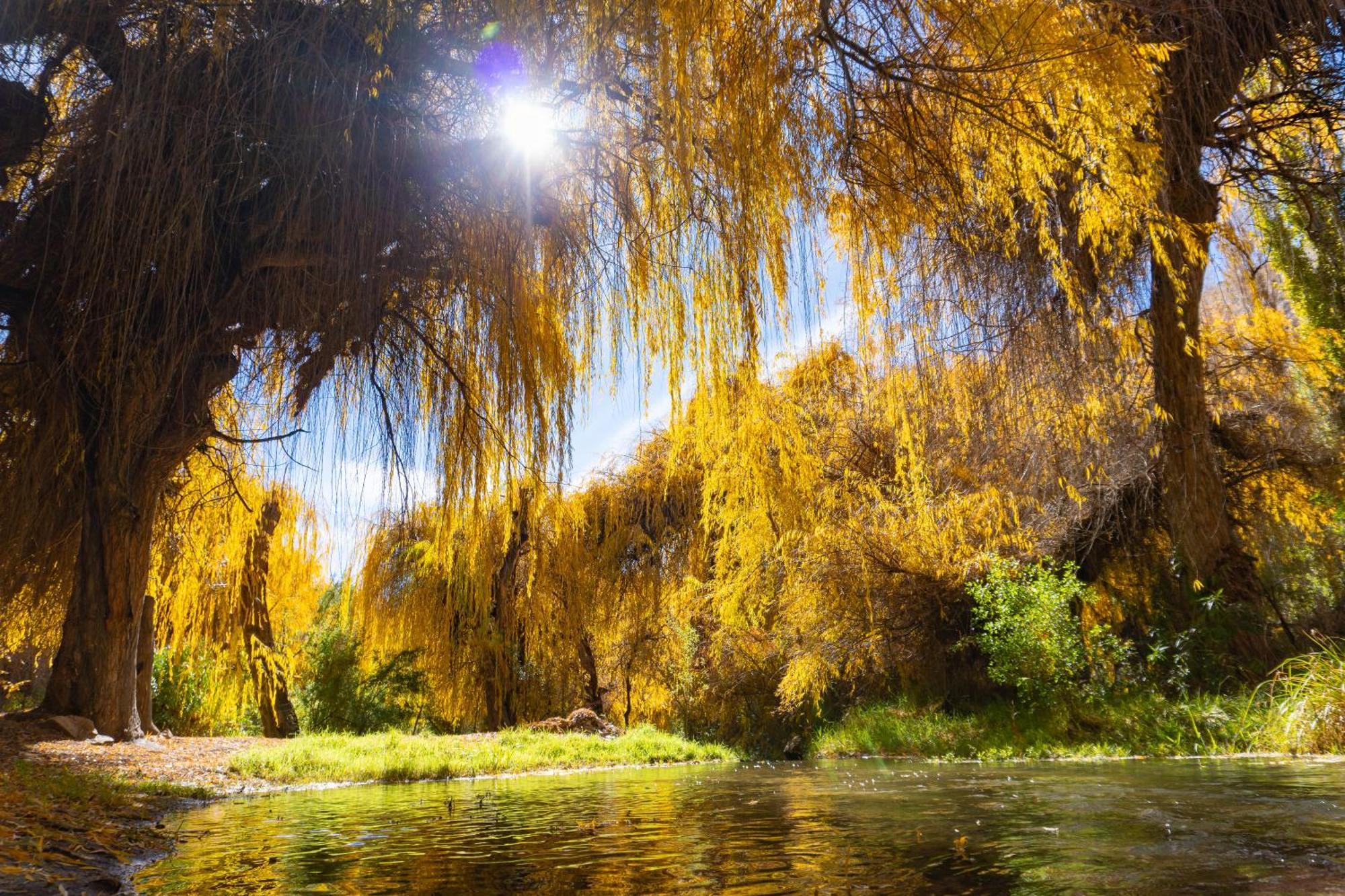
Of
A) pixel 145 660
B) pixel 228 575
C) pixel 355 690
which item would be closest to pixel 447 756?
pixel 145 660

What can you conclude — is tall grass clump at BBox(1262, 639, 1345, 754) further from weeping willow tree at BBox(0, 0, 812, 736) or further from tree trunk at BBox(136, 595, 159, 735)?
tree trunk at BBox(136, 595, 159, 735)

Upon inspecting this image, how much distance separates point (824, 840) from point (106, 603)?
18.1ft

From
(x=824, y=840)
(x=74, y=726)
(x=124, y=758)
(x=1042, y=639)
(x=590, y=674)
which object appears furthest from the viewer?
(x=590, y=674)

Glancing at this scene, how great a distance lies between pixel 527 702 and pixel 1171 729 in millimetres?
9771

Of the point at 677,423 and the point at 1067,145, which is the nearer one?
the point at 1067,145

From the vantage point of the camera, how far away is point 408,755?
24.7ft

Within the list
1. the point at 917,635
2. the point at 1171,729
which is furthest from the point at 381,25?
the point at 917,635

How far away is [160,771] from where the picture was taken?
206 inches

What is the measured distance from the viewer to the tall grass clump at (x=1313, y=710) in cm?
532

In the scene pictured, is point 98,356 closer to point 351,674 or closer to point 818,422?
point 818,422

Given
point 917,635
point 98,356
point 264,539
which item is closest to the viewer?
point 98,356

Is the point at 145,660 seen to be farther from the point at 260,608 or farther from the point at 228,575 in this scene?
the point at 260,608

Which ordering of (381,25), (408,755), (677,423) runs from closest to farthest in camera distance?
(381,25), (677,423), (408,755)

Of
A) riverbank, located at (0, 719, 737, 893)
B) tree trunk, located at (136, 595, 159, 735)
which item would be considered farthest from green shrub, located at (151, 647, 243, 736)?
riverbank, located at (0, 719, 737, 893)
